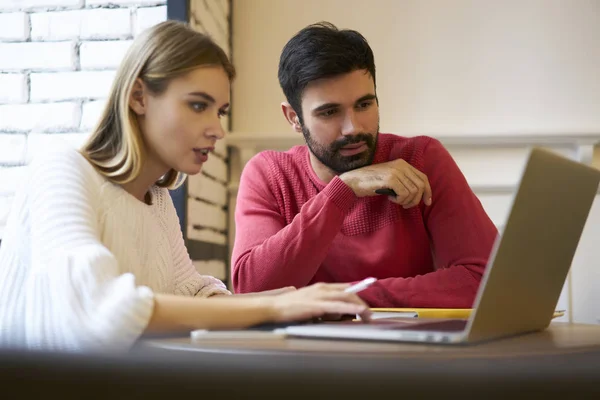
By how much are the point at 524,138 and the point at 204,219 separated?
4.00 feet

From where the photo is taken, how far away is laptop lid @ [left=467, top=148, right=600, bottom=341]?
63 centimetres

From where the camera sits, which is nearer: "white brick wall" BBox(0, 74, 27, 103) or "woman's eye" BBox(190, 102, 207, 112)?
"woman's eye" BBox(190, 102, 207, 112)

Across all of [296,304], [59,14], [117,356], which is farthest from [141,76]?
[59,14]

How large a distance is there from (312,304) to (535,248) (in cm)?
25

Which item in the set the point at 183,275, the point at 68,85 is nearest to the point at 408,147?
the point at 183,275

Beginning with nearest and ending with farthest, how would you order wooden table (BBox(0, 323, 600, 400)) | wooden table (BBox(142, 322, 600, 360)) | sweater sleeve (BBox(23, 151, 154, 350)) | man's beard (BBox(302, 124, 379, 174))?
wooden table (BBox(0, 323, 600, 400)) < wooden table (BBox(142, 322, 600, 360)) < sweater sleeve (BBox(23, 151, 154, 350)) < man's beard (BBox(302, 124, 379, 174))

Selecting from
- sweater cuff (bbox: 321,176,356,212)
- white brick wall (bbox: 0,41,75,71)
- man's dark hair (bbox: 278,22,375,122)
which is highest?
white brick wall (bbox: 0,41,75,71)

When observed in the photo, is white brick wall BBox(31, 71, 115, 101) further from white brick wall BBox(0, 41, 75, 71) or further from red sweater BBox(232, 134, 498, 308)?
red sweater BBox(232, 134, 498, 308)

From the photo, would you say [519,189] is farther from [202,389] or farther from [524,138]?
[524,138]

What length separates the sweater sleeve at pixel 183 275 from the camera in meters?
1.25

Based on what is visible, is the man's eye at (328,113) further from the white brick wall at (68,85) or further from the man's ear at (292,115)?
the white brick wall at (68,85)

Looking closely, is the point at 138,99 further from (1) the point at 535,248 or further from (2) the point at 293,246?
(1) the point at 535,248

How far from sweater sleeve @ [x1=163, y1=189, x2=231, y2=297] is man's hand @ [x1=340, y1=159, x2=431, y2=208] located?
1.34ft

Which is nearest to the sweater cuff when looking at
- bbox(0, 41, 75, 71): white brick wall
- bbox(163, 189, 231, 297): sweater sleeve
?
bbox(163, 189, 231, 297): sweater sleeve
